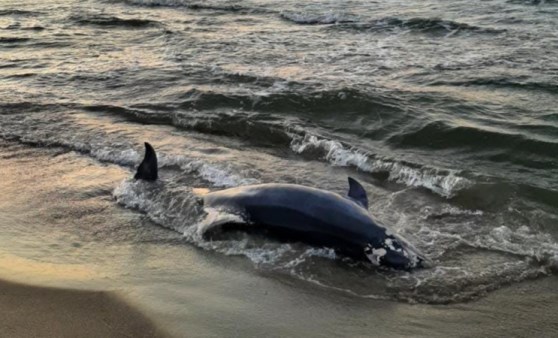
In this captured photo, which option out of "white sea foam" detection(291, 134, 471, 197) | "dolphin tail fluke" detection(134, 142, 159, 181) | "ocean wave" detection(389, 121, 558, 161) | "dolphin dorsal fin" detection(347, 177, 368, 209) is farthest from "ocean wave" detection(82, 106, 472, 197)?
"dolphin tail fluke" detection(134, 142, 159, 181)

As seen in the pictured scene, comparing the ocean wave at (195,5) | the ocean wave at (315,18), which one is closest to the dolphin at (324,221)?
the ocean wave at (315,18)

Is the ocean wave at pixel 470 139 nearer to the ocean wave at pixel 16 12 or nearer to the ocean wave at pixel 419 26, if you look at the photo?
the ocean wave at pixel 419 26

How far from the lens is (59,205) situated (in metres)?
6.96

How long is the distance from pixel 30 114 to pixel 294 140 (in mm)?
4878

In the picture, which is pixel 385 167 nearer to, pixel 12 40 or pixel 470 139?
pixel 470 139

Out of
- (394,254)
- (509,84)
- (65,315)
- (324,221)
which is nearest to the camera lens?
(65,315)

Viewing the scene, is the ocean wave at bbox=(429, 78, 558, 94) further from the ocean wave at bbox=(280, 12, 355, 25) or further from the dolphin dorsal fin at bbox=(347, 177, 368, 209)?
the ocean wave at bbox=(280, 12, 355, 25)

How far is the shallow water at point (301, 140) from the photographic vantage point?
5699 mm

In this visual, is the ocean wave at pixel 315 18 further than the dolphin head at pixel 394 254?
Yes

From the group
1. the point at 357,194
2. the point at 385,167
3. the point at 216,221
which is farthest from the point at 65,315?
the point at 385,167

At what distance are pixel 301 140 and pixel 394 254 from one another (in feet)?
13.4

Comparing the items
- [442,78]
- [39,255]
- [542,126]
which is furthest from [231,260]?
[442,78]

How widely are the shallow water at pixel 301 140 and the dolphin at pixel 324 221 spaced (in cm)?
14

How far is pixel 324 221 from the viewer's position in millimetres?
5680
